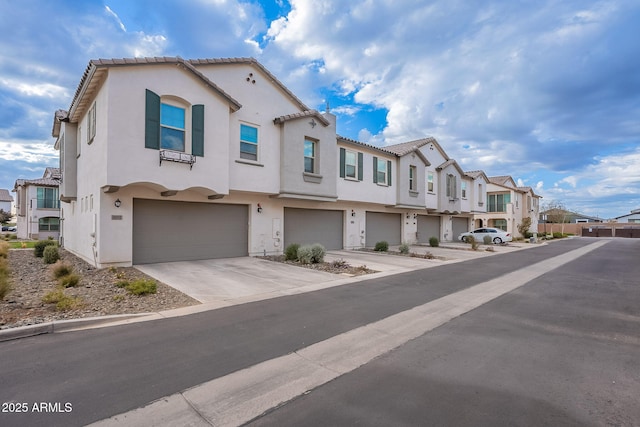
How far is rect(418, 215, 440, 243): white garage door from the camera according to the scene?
26.0m

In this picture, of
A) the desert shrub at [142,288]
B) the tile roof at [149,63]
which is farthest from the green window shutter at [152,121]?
the desert shrub at [142,288]

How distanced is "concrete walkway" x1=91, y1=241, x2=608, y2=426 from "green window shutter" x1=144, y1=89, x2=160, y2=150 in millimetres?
8713

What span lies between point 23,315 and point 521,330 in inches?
338

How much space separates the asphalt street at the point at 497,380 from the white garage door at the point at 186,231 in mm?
10232

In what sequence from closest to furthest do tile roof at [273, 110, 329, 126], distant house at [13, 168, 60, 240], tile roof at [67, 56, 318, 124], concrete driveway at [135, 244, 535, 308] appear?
concrete driveway at [135, 244, 535, 308], tile roof at [67, 56, 318, 124], tile roof at [273, 110, 329, 126], distant house at [13, 168, 60, 240]

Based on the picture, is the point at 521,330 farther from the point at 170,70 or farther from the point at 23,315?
the point at 170,70

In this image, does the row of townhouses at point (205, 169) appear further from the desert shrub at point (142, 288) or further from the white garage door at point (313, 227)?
the desert shrub at point (142, 288)

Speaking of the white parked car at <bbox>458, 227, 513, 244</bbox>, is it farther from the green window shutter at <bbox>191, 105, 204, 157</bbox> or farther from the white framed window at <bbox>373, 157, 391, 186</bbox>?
the green window shutter at <bbox>191, 105, 204, 157</bbox>

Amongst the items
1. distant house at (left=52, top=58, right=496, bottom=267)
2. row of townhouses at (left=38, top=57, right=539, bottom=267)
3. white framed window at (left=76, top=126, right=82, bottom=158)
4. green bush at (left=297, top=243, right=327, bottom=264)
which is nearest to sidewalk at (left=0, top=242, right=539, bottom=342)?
green bush at (left=297, top=243, right=327, bottom=264)

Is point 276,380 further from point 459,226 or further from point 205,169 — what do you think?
point 459,226

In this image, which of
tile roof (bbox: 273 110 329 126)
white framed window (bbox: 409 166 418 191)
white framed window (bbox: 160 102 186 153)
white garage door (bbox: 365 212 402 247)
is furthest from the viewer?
white framed window (bbox: 409 166 418 191)

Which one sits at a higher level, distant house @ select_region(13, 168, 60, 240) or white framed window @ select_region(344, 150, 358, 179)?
white framed window @ select_region(344, 150, 358, 179)

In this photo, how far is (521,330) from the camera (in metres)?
5.59

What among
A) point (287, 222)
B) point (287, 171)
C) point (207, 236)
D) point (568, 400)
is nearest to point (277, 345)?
point (568, 400)
